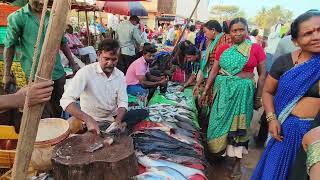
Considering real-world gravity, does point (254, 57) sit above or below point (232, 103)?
above

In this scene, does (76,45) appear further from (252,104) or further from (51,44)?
(51,44)

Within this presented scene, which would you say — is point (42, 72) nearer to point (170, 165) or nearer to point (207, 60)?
point (170, 165)

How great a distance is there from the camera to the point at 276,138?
2.36 m

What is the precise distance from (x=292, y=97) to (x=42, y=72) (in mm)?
1776

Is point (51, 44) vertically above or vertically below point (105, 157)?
above

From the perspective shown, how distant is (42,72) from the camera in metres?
1.29

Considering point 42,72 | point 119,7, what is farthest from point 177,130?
point 119,7

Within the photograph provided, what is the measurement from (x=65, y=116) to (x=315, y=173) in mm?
3475

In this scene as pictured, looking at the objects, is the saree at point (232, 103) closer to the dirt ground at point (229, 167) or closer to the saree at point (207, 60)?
the dirt ground at point (229, 167)

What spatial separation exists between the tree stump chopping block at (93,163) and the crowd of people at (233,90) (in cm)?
31

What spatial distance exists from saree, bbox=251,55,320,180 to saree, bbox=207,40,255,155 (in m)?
1.09

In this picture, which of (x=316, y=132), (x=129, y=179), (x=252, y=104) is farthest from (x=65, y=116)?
(x=316, y=132)

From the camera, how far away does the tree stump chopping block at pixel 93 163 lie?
2.10m

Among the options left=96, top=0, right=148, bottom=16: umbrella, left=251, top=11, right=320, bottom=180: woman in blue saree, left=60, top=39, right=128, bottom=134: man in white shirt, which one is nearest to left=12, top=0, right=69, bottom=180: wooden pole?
left=60, top=39, right=128, bottom=134: man in white shirt
